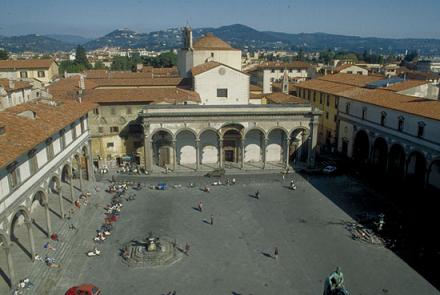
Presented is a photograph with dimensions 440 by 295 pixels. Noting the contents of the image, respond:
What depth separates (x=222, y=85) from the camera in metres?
50.0

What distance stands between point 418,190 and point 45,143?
3587cm

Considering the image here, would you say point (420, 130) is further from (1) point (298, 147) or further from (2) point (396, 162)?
(1) point (298, 147)

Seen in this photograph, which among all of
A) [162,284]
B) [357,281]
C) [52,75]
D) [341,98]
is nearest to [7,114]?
[162,284]

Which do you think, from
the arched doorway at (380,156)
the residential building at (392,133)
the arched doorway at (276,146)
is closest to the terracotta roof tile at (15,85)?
the arched doorway at (276,146)

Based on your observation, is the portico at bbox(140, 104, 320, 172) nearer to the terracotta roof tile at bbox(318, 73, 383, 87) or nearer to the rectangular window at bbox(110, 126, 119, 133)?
the rectangular window at bbox(110, 126, 119, 133)

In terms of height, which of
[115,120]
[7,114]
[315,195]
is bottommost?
[315,195]

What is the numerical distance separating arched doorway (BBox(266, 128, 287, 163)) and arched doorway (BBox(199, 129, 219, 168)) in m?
6.75

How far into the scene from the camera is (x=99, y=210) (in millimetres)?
35688

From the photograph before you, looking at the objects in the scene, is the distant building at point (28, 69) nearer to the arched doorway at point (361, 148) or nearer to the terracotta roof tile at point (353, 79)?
the terracotta roof tile at point (353, 79)

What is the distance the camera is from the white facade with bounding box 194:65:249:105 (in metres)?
49.5

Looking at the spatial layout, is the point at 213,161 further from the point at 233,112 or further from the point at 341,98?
the point at 341,98

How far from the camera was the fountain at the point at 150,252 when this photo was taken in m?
26.7

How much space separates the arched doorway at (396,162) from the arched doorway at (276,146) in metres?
12.8

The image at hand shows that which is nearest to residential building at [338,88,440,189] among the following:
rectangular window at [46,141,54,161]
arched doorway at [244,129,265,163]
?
arched doorway at [244,129,265,163]
